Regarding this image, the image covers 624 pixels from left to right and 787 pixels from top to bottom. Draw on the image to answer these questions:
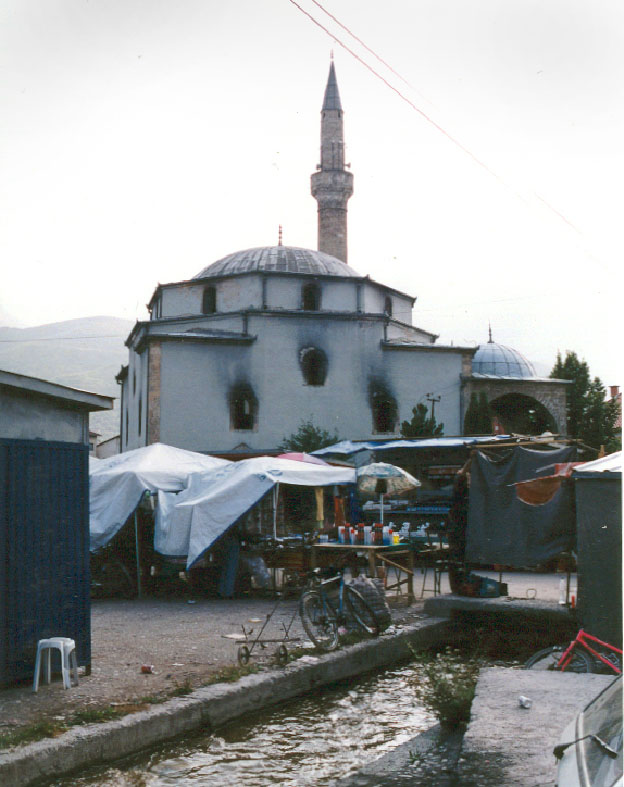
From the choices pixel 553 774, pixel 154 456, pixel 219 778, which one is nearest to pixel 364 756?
pixel 219 778

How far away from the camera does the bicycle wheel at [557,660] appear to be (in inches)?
280

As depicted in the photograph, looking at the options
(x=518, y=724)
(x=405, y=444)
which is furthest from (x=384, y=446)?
(x=518, y=724)

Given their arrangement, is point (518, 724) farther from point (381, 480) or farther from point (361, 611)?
point (381, 480)

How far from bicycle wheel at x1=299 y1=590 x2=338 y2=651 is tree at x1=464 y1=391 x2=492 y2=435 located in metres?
23.6

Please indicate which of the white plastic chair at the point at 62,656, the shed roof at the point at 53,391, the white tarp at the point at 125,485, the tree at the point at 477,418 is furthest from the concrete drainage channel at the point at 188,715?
the tree at the point at 477,418

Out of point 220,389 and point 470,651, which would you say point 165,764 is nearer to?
point 470,651

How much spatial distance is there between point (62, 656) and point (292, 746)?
1963mm

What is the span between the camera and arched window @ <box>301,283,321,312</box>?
1298 inches

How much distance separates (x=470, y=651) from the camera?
9922 millimetres

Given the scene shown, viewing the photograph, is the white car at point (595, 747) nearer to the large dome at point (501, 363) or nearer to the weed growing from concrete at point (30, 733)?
the weed growing from concrete at point (30, 733)

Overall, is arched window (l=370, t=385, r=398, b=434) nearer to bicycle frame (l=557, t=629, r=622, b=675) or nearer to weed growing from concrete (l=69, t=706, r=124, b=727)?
bicycle frame (l=557, t=629, r=622, b=675)

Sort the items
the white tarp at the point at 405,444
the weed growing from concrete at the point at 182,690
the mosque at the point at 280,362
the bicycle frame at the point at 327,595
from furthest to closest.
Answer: the mosque at the point at 280,362
the white tarp at the point at 405,444
the bicycle frame at the point at 327,595
the weed growing from concrete at the point at 182,690

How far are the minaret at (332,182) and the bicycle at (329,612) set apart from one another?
30.6 m

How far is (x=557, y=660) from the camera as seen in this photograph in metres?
7.41
